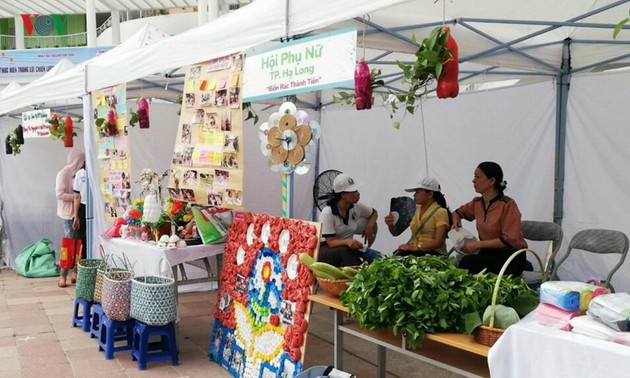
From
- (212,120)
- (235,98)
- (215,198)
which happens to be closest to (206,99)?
(212,120)

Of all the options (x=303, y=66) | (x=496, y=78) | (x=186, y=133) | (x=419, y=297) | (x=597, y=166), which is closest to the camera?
(x=419, y=297)

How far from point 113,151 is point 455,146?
353 centimetres

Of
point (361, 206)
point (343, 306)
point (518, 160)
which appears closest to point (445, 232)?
point (361, 206)

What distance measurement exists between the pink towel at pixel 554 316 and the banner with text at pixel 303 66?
4.49 feet

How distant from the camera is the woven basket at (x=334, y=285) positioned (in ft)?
9.87

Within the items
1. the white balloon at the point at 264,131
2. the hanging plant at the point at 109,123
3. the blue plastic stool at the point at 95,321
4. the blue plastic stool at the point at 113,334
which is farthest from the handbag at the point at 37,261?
the white balloon at the point at 264,131

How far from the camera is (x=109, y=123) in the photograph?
5.35 m

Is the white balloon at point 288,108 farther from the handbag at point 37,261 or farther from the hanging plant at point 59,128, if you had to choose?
the handbag at point 37,261

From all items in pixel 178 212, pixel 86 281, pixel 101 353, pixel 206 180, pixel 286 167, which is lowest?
pixel 101 353

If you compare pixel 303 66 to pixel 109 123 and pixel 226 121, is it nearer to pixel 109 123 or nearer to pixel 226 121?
pixel 226 121

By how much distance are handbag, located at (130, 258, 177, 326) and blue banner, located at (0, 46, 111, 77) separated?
14898mm

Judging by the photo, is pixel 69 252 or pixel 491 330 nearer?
pixel 491 330

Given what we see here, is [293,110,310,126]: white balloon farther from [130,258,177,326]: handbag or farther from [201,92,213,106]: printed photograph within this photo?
[130,258,177,326]: handbag

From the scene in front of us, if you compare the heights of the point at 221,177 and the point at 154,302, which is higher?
the point at 221,177
